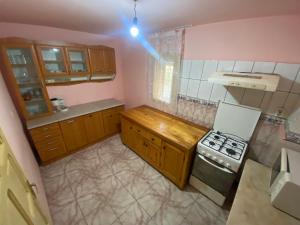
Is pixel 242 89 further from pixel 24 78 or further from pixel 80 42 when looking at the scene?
pixel 24 78

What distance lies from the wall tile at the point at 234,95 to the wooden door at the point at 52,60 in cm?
266

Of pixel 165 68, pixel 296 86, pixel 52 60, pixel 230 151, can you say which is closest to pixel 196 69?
pixel 165 68

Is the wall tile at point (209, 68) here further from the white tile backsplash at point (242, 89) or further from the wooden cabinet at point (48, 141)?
the wooden cabinet at point (48, 141)

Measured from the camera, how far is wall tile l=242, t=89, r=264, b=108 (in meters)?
1.60

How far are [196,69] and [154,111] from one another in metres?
1.12

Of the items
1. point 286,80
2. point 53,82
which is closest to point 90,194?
point 53,82

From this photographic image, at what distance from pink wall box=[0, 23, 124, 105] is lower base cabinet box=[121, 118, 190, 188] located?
1125 mm

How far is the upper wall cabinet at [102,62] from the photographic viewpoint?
8.95 feet

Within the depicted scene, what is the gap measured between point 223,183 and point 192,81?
4.75 ft

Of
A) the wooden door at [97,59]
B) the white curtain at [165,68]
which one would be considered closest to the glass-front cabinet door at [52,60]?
the wooden door at [97,59]

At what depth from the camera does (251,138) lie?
5.81 feet

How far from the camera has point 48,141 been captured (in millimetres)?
2295

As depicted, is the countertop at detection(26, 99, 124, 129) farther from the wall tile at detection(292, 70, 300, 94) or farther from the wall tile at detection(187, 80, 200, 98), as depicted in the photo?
the wall tile at detection(292, 70, 300, 94)

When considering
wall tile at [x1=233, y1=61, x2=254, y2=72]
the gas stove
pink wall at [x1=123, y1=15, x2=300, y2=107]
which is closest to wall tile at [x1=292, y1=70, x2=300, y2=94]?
pink wall at [x1=123, y1=15, x2=300, y2=107]
